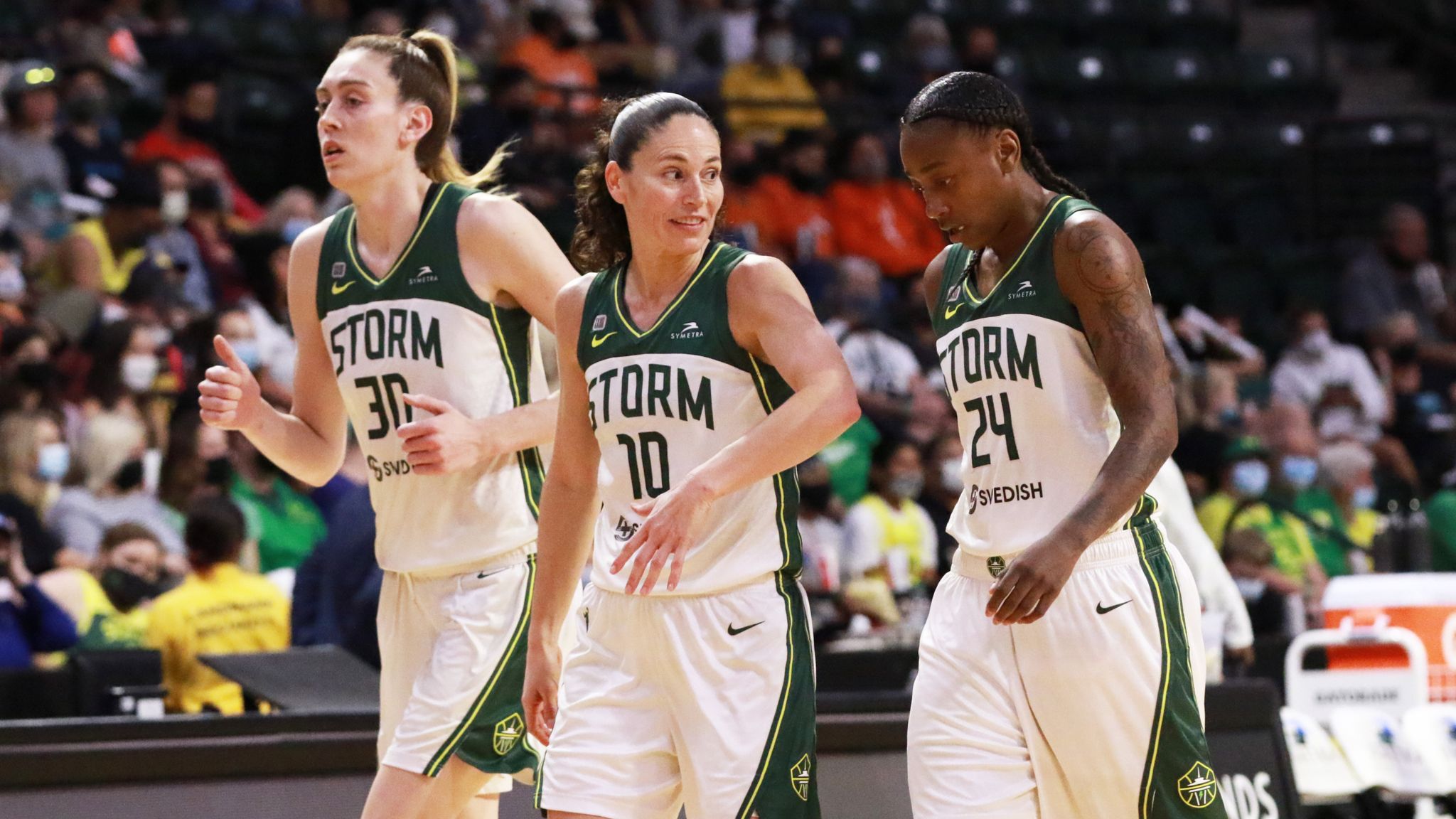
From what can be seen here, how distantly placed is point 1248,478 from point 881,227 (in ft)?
12.1

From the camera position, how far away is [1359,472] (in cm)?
1145

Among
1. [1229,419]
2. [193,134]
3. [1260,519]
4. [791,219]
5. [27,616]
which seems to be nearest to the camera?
[27,616]

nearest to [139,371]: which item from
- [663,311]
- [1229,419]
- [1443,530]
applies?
[663,311]

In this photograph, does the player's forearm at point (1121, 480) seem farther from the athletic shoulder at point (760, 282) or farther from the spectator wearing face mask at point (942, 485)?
the spectator wearing face mask at point (942, 485)

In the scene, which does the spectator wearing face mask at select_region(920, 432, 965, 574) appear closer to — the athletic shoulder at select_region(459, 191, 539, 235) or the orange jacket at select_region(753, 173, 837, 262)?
the orange jacket at select_region(753, 173, 837, 262)

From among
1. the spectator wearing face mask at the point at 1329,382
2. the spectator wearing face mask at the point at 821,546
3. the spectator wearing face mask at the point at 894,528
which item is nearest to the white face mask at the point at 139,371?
the spectator wearing face mask at the point at 821,546

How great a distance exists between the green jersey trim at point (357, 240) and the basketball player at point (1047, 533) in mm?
1267

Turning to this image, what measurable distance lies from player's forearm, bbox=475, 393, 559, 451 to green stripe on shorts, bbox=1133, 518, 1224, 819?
1.37m

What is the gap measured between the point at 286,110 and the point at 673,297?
30.0ft

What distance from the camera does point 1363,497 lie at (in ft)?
37.7

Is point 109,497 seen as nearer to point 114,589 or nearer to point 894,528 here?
point 114,589

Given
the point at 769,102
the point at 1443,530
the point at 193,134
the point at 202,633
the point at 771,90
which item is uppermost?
the point at 771,90

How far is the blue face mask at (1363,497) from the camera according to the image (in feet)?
37.5

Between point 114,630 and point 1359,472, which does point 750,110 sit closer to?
point 1359,472
